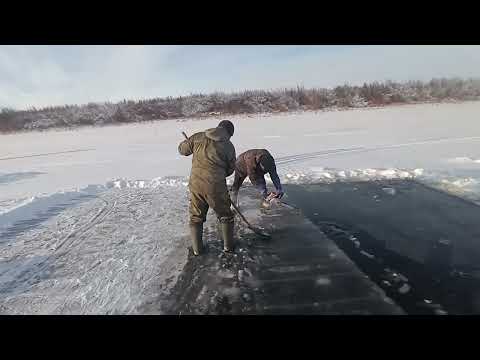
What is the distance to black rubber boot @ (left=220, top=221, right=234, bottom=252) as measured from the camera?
3.73 meters

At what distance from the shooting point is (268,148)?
42.8ft

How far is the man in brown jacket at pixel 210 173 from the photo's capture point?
3.50 meters

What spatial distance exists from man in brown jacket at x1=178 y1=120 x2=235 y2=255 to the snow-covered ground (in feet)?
2.90

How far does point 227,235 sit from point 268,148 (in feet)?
31.4

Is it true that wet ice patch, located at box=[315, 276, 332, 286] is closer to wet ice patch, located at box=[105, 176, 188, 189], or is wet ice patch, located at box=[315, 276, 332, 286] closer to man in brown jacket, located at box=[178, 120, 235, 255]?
man in brown jacket, located at box=[178, 120, 235, 255]

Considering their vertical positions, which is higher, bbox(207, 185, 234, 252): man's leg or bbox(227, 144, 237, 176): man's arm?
bbox(227, 144, 237, 176): man's arm

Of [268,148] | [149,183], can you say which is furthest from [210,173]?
[268,148]

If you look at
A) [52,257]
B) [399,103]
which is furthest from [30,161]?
[399,103]

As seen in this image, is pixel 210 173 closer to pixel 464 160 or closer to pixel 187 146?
pixel 187 146

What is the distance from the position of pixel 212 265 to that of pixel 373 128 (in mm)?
16140

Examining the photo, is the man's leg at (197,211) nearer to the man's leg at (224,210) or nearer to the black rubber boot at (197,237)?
the black rubber boot at (197,237)

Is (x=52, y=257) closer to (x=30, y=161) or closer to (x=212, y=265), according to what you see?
(x=212, y=265)

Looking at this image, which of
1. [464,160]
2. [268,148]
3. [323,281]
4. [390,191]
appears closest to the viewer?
[323,281]

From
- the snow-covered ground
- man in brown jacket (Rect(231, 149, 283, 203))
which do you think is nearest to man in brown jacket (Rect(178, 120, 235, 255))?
the snow-covered ground
